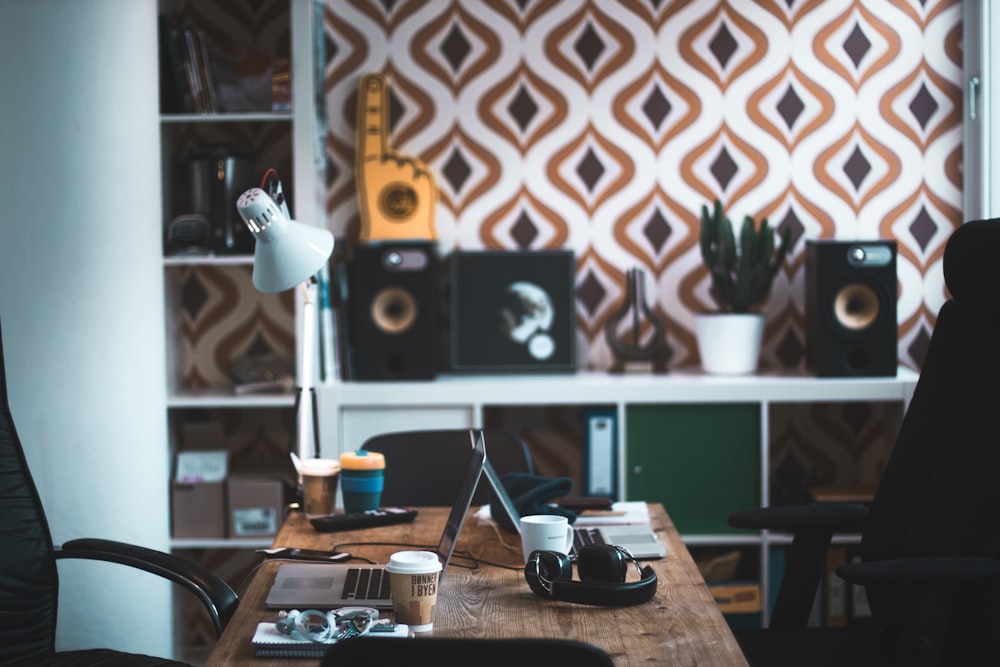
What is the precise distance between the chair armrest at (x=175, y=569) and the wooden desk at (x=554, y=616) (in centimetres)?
10

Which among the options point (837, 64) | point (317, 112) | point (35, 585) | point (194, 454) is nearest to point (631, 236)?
point (837, 64)

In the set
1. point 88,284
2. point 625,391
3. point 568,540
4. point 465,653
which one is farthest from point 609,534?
point 88,284

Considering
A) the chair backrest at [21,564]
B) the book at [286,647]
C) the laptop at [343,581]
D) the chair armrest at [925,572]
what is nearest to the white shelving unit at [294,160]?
the chair backrest at [21,564]

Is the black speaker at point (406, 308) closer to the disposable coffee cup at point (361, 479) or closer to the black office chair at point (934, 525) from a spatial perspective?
the disposable coffee cup at point (361, 479)

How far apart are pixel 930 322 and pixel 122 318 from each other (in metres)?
2.56

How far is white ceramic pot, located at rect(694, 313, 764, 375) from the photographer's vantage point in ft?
10.7

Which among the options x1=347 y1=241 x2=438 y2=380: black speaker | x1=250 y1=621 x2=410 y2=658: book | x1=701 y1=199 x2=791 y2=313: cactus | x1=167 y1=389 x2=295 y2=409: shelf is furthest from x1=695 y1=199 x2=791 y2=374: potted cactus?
x1=250 y1=621 x2=410 y2=658: book

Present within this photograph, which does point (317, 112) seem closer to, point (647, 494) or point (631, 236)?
point (631, 236)

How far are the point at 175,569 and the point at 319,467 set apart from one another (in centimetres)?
37

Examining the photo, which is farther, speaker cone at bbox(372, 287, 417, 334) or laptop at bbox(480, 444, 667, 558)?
speaker cone at bbox(372, 287, 417, 334)

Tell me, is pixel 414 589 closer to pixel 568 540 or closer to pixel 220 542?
pixel 568 540

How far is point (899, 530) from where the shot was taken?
198cm

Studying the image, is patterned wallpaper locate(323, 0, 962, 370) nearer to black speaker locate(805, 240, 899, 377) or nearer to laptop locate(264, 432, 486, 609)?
black speaker locate(805, 240, 899, 377)

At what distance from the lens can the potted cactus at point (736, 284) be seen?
324 cm
